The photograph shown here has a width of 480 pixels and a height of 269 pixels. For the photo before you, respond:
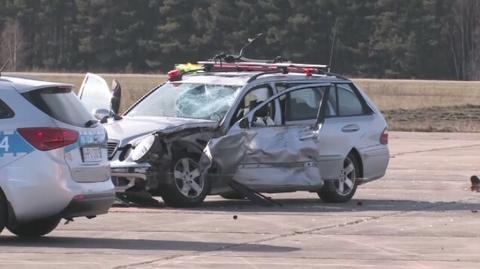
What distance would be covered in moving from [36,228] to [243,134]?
159 inches

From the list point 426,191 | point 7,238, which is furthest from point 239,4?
point 7,238

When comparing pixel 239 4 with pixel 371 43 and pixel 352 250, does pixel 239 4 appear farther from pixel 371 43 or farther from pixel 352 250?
pixel 352 250

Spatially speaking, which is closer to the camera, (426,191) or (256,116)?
(256,116)

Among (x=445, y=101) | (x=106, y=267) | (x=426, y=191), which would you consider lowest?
(x=445, y=101)

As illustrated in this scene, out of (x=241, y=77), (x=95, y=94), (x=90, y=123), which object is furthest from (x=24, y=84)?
(x=95, y=94)

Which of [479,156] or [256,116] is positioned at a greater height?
[256,116]

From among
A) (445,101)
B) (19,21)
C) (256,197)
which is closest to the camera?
(256,197)

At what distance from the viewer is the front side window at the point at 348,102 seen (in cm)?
1683

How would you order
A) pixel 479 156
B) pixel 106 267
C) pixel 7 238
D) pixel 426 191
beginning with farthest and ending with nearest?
pixel 479 156 → pixel 426 191 → pixel 7 238 → pixel 106 267

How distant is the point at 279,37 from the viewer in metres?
80.7

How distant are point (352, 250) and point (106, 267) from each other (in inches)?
101

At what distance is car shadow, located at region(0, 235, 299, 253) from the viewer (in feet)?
37.7

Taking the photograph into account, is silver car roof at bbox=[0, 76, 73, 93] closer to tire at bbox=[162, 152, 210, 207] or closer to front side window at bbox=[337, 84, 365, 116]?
tire at bbox=[162, 152, 210, 207]

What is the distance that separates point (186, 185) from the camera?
49.5 feet
